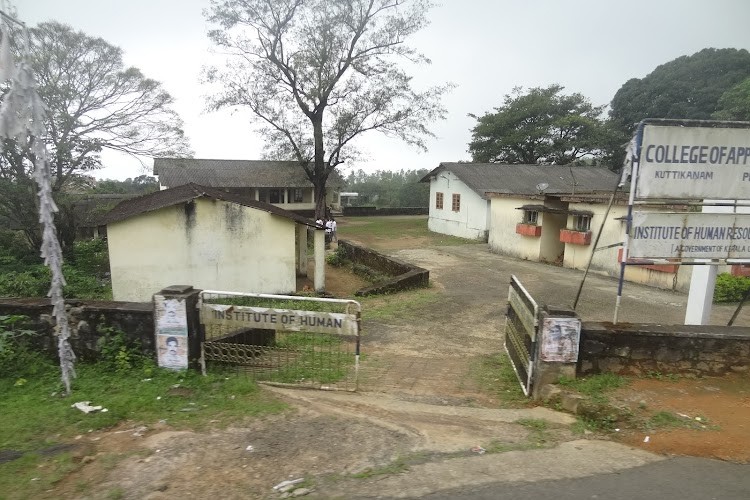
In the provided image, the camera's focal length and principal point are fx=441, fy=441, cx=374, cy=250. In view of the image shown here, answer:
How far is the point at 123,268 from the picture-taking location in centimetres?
1221

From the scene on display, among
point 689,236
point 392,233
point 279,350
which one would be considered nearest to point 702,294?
point 689,236

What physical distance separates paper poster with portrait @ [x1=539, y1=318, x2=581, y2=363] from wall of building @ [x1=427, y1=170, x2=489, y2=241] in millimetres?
20692

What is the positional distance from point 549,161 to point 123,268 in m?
36.7

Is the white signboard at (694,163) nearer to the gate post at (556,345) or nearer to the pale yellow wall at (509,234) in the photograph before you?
the gate post at (556,345)

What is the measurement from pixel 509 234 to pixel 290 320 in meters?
16.7

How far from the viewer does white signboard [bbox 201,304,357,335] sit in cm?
512

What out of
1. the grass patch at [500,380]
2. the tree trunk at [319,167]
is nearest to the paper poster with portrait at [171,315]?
the grass patch at [500,380]

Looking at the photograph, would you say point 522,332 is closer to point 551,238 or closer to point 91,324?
point 91,324

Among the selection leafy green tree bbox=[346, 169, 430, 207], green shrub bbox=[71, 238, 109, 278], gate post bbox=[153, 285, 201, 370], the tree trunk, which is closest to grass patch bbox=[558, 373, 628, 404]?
gate post bbox=[153, 285, 201, 370]

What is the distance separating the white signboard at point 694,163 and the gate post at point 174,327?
5792 millimetres

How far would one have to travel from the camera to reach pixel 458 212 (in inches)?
1089

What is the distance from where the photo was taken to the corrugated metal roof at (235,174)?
32.1 m

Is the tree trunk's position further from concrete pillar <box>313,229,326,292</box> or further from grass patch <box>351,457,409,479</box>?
grass patch <box>351,457,409,479</box>

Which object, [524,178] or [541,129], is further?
[541,129]
